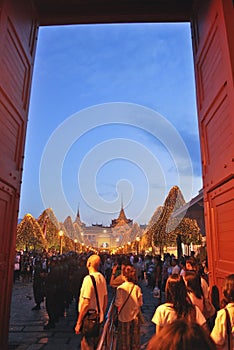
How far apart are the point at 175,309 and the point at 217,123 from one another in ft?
11.7

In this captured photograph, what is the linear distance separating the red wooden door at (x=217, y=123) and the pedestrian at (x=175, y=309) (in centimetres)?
171

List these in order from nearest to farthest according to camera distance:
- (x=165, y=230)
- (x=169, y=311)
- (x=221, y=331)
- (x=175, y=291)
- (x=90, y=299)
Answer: (x=221, y=331) → (x=169, y=311) → (x=175, y=291) → (x=90, y=299) → (x=165, y=230)

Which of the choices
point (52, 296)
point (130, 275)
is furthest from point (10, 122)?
point (52, 296)

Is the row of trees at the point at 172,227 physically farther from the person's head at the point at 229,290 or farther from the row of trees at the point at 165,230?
the person's head at the point at 229,290

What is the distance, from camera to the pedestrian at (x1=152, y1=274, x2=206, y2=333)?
3.10m

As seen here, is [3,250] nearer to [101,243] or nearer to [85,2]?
[85,2]

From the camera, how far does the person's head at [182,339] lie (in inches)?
46.4

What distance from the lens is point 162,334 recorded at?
1.23m

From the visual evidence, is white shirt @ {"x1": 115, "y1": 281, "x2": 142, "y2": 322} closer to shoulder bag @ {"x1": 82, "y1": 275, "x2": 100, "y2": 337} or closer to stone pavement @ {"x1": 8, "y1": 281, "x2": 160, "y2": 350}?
shoulder bag @ {"x1": 82, "y1": 275, "x2": 100, "y2": 337}

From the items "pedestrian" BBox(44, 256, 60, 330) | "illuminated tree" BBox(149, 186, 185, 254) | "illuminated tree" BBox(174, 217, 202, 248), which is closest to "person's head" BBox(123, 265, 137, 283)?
"pedestrian" BBox(44, 256, 60, 330)

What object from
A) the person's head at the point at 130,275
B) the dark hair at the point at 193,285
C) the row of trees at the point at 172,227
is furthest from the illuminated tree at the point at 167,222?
the dark hair at the point at 193,285

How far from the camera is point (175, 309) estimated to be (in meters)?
3.15

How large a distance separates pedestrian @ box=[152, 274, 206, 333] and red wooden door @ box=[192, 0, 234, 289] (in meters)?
1.71

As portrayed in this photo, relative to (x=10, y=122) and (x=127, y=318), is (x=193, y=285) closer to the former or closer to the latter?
(x=127, y=318)
